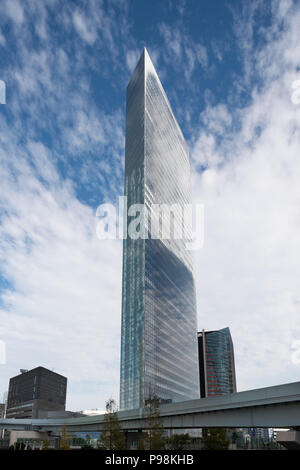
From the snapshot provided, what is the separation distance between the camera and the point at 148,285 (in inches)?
6088

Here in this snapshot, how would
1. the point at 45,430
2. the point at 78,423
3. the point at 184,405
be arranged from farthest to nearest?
the point at 45,430 < the point at 78,423 < the point at 184,405

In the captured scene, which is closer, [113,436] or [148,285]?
[113,436]

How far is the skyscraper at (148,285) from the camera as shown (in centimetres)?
14600

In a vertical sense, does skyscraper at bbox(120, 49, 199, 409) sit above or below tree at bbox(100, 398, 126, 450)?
above

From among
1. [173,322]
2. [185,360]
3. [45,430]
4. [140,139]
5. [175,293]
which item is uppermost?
[140,139]

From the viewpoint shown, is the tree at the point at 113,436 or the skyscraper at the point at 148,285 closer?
the tree at the point at 113,436

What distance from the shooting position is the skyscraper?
146 m

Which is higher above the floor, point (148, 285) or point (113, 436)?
point (148, 285)

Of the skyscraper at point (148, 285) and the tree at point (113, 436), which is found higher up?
the skyscraper at point (148, 285)

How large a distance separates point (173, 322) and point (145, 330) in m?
38.6

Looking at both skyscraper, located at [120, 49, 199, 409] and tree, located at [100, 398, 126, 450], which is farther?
skyscraper, located at [120, 49, 199, 409]

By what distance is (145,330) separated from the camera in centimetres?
14600
